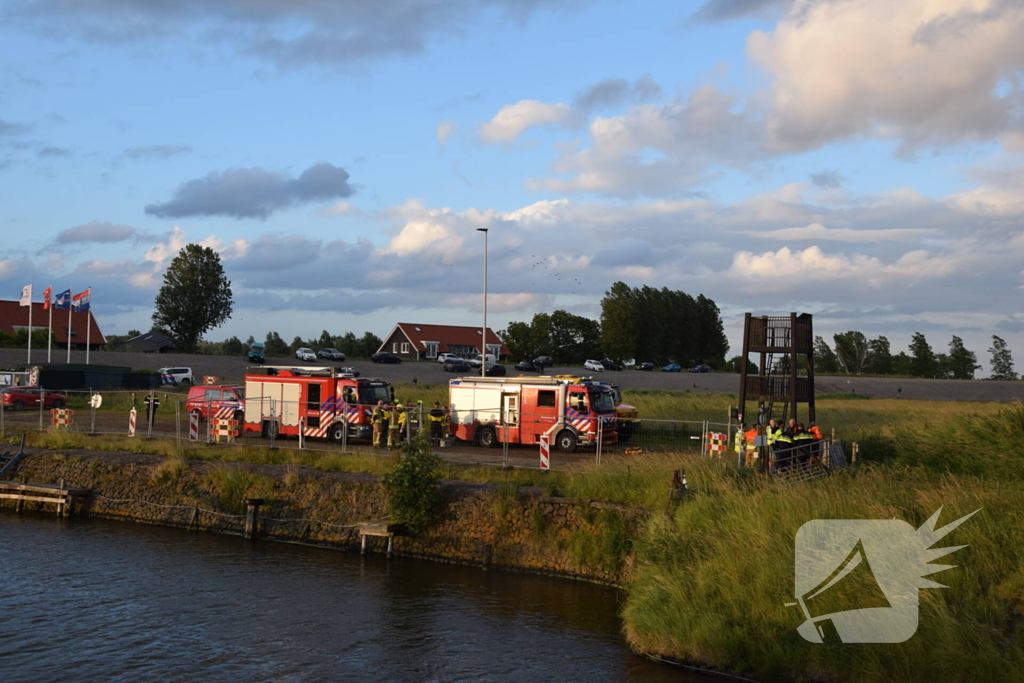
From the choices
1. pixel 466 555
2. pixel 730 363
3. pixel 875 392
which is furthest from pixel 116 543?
pixel 730 363

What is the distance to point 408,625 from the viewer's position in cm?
1465

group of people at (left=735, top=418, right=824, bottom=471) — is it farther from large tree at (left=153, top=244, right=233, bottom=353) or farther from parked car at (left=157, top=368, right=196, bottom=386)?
large tree at (left=153, top=244, right=233, bottom=353)

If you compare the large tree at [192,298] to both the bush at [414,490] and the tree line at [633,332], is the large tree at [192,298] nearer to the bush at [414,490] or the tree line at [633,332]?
the tree line at [633,332]

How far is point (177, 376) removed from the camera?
202ft

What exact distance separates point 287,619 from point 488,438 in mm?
13942

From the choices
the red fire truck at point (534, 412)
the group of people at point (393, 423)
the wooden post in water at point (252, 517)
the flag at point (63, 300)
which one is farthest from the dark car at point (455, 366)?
the wooden post in water at point (252, 517)

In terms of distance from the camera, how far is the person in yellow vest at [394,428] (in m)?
27.5

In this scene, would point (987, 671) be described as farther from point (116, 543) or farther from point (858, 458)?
point (116, 543)

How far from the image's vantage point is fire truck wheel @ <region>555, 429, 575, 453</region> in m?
27.0

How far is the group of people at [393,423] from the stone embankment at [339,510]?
4749 mm

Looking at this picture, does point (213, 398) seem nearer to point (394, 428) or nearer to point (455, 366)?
point (394, 428)

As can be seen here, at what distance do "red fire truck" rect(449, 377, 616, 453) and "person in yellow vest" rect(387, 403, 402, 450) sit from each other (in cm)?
211

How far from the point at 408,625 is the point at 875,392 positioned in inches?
2660

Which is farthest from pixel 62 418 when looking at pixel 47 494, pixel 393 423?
pixel 393 423
